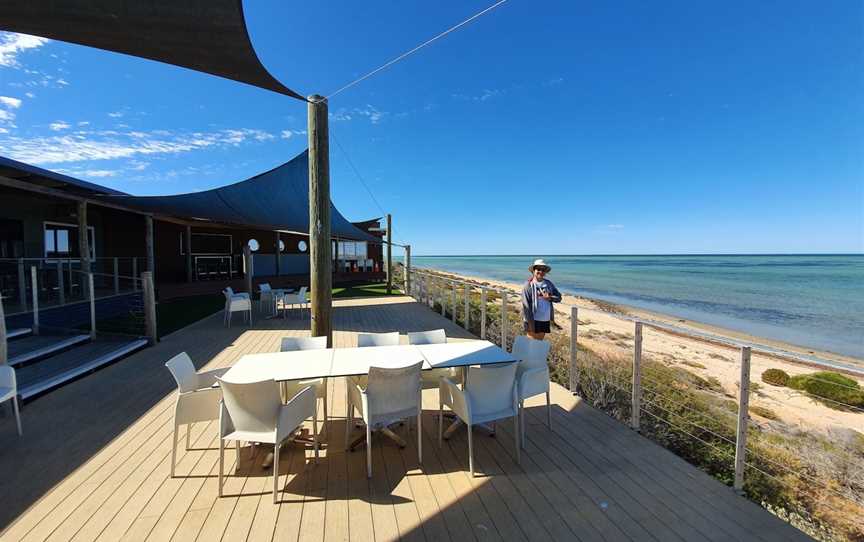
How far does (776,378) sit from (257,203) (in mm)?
12083

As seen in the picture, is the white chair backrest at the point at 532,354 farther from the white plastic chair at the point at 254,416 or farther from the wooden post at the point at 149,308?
the wooden post at the point at 149,308

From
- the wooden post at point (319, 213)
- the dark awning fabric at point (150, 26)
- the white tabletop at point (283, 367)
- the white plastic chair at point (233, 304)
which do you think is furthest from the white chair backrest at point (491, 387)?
the white plastic chair at point (233, 304)

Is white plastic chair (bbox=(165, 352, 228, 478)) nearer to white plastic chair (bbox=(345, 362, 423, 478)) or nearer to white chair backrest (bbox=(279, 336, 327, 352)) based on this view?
white chair backrest (bbox=(279, 336, 327, 352))

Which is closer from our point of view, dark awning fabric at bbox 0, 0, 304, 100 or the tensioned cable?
dark awning fabric at bbox 0, 0, 304, 100

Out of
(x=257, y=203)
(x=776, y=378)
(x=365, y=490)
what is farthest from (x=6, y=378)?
(x=776, y=378)

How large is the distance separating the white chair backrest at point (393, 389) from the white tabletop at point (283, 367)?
368mm

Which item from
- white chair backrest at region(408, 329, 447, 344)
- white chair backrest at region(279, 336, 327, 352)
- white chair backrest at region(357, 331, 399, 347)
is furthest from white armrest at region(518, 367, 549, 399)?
white chair backrest at region(279, 336, 327, 352)

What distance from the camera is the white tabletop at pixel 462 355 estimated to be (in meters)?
2.67

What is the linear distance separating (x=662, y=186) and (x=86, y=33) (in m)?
41.1

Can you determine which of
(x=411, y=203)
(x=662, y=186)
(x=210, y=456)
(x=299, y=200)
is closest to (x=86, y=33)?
(x=210, y=456)

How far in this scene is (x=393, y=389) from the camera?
234 centimetres

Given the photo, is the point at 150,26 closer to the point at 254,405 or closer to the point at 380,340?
the point at 254,405

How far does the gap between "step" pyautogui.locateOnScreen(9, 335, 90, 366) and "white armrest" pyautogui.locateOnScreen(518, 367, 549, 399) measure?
548 centimetres

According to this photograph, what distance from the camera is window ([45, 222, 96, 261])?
27.8 feet
